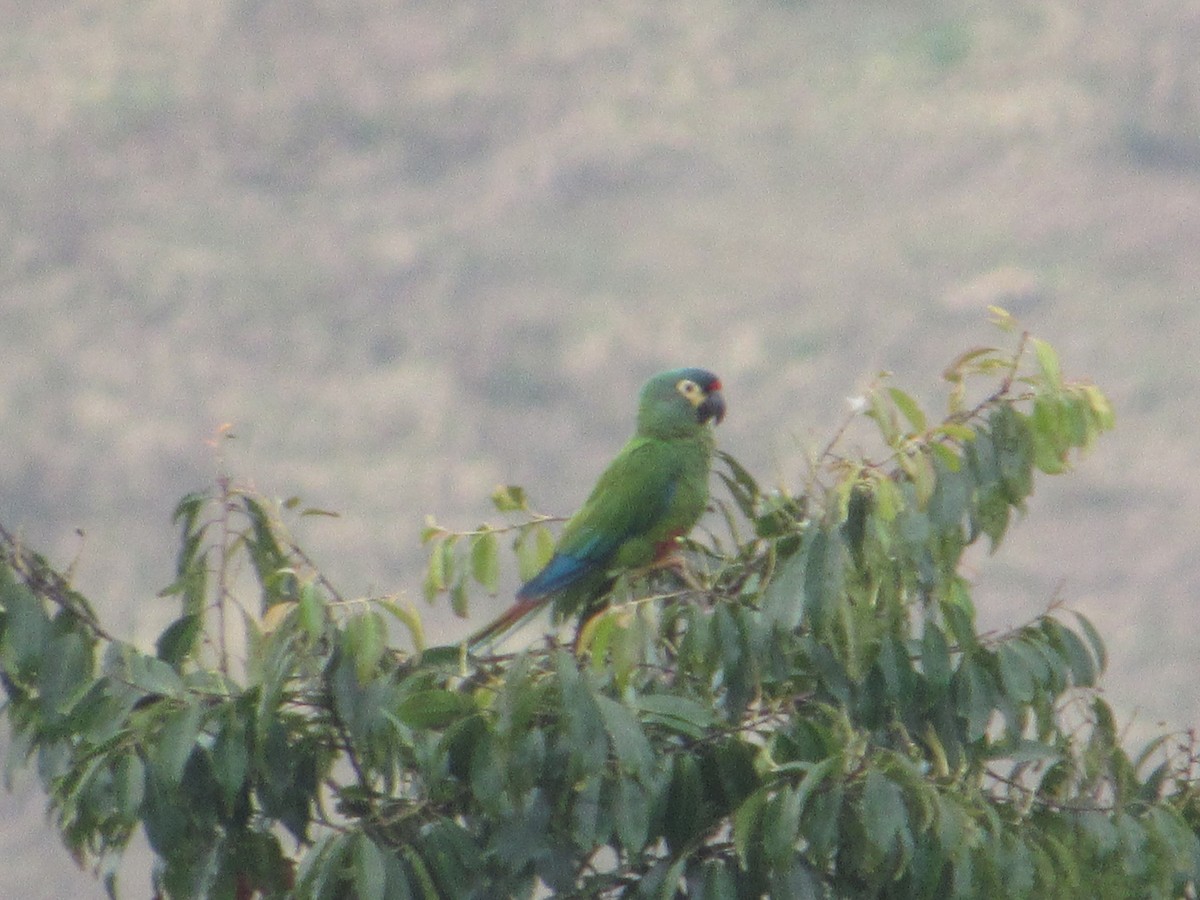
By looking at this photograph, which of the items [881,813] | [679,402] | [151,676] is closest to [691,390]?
[679,402]

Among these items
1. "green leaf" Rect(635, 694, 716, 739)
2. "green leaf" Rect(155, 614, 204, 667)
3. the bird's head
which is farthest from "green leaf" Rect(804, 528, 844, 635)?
the bird's head

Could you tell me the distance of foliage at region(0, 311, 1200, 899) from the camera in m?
1.97

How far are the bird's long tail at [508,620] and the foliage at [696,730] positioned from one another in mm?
699

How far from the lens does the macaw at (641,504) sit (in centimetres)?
319

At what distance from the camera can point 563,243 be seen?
10.0 metres

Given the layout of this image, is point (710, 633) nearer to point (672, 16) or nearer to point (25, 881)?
point (25, 881)

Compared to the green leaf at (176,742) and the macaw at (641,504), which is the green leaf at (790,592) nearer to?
the green leaf at (176,742)

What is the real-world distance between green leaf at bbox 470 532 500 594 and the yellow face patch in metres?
1.12

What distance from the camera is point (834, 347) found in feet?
30.1

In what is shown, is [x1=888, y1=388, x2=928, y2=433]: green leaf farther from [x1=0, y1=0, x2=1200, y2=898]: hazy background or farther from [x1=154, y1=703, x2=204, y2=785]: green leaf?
[x1=0, y1=0, x2=1200, y2=898]: hazy background

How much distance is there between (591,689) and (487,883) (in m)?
0.36

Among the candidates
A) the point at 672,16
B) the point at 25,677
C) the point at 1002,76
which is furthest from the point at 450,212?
the point at 25,677

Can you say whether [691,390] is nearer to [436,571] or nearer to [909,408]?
[436,571]

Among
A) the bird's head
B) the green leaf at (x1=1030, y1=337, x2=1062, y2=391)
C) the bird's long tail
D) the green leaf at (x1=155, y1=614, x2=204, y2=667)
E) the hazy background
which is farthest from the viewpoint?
the hazy background
